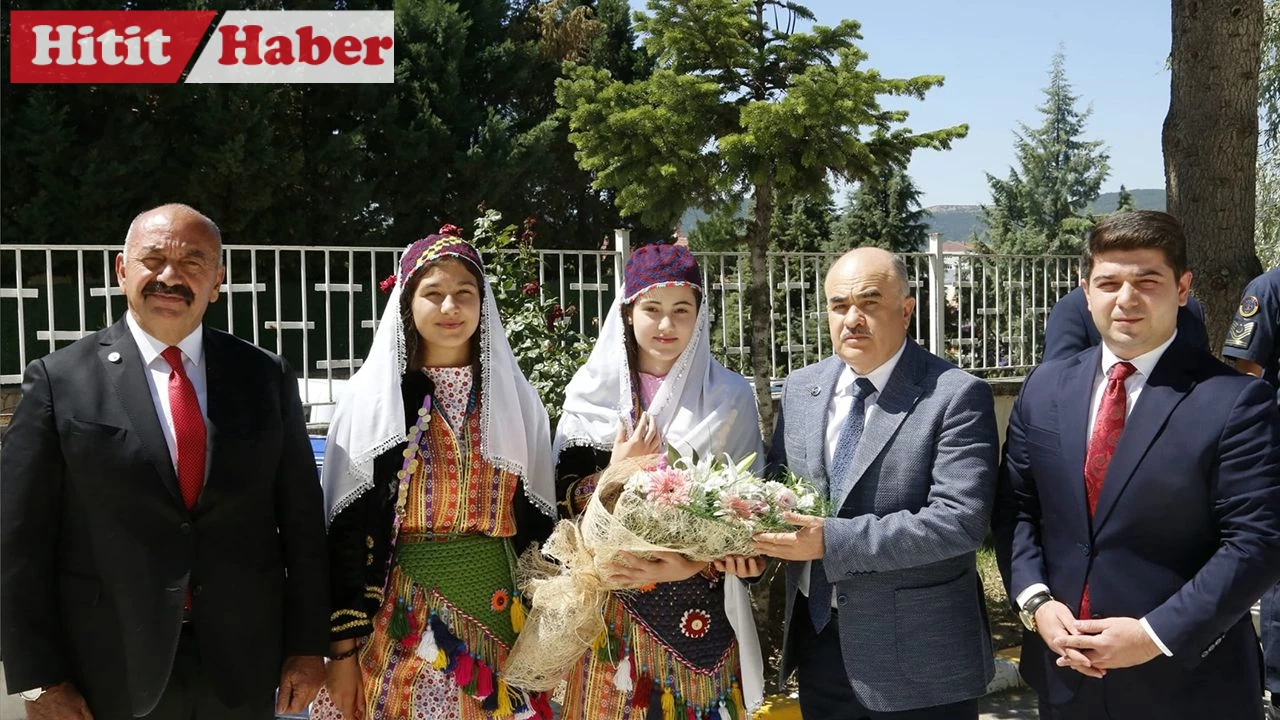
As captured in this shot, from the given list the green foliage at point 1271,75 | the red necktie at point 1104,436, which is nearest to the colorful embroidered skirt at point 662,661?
the red necktie at point 1104,436

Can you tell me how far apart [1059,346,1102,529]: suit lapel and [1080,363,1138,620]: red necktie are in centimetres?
2

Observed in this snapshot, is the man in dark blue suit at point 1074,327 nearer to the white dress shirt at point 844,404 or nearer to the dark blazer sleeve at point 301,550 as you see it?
the white dress shirt at point 844,404

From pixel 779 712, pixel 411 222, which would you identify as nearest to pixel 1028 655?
pixel 779 712

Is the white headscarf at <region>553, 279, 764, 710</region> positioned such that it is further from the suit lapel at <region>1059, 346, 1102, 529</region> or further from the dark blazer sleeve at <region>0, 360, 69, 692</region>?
the dark blazer sleeve at <region>0, 360, 69, 692</region>

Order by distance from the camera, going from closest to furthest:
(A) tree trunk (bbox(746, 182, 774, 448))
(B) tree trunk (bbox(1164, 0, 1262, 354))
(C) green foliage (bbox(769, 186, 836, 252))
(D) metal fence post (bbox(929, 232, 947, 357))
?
1. (B) tree trunk (bbox(1164, 0, 1262, 354))
2. (A) tree trunk (bbox(746, 182, 774, 448))
3. (D) metal fence post (bbox(929, 232, 947, 357))
4. (C) green foliage (bbox(769, 186, 836, 252))

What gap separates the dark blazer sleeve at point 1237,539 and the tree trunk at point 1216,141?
10.1ft

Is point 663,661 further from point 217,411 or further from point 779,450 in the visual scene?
point 217,411

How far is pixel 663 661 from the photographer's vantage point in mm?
2971

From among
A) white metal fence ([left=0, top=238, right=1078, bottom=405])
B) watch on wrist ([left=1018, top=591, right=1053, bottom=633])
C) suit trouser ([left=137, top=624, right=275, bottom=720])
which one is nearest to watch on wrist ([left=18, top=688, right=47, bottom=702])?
suit trouser ([left=137, top=624, right=275, bottom=720])

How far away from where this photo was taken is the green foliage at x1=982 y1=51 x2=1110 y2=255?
32.7 metres

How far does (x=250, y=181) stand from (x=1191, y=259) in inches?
564

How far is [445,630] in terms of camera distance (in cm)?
290

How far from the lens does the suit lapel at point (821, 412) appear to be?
9.36 feet

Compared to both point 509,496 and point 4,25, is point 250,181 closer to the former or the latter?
point 4,25
